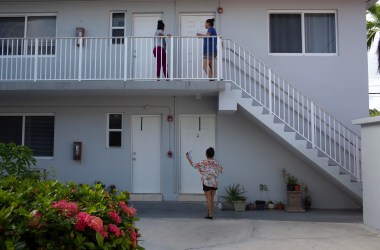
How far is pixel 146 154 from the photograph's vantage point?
34.6 feet

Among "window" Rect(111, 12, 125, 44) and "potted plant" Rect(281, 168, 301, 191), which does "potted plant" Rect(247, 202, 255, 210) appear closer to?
"potted plant" Rect(281, 168, 301, 191)

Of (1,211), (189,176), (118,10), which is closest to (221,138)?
(189,176)

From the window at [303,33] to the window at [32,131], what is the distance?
21.6 feet

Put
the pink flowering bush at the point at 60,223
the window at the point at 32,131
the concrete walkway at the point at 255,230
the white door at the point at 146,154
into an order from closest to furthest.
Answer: the pink flowering bush at the point at 60,223, the concrete walkway at the point at 255,230, the white door at the point at 146,154, the window at the point at 32,131

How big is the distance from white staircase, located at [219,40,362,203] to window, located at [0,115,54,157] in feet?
16.4

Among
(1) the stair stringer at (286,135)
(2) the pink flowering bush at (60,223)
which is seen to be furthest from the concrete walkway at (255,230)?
(2) the pink flowering bush at (60,223)

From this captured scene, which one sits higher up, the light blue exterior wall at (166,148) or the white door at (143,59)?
the white door at (143,59)

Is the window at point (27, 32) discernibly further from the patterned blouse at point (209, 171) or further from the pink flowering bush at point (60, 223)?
the pink flowering bush at point (60, 223)

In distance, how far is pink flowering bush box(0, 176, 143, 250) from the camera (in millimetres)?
2670

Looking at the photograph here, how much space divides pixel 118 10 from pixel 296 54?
5.07 m

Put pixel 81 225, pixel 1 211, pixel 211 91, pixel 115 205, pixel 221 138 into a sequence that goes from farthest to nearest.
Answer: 1. pixel 221 138
2. pixel 211 91
3. pixel 115 205
4. pixel 81 225
5. pixel 1 211

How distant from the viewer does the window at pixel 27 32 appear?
10859 mm

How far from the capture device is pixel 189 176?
1038 centimetres

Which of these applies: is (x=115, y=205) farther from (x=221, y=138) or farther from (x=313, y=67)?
(x=313, y=67)
